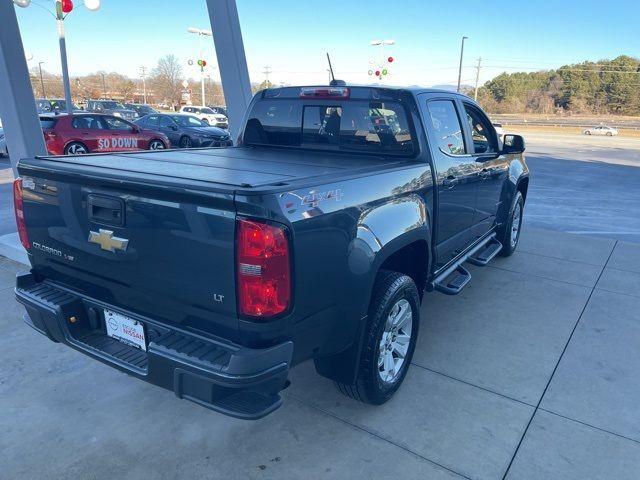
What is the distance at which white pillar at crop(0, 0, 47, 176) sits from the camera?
480 cm

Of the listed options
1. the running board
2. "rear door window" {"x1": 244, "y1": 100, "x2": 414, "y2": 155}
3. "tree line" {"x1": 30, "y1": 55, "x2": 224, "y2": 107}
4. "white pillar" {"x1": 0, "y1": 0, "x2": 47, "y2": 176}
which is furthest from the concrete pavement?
"tree line" {"x1": 30, "y1": 55, "x2": 224, "y2": 107}

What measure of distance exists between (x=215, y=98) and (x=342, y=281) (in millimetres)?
92334

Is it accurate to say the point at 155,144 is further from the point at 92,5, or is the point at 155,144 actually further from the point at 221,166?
the point at 221,166

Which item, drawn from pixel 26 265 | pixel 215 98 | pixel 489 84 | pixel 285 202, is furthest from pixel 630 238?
pixel 489 84

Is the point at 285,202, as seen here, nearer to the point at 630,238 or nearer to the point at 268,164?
the point at 268,164

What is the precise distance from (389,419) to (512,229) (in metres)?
3.78

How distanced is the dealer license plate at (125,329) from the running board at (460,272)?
203 centimetres

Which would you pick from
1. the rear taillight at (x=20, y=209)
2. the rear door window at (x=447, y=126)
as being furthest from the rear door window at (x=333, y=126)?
the rear taillight at (x=20, y=209)

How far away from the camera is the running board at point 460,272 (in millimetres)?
3738

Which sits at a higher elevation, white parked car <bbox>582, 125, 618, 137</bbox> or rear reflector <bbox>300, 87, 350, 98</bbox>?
rear reflector <bbox>300, 87, 350, 98</bbox>

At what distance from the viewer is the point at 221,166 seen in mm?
2979

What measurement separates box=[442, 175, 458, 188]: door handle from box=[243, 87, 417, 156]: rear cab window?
349 mm

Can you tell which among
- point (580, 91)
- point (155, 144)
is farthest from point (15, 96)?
point (580, 91)

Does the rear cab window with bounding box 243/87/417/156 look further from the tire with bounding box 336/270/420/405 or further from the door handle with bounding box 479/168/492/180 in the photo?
the door handle with bounding box 479/168/492/180
